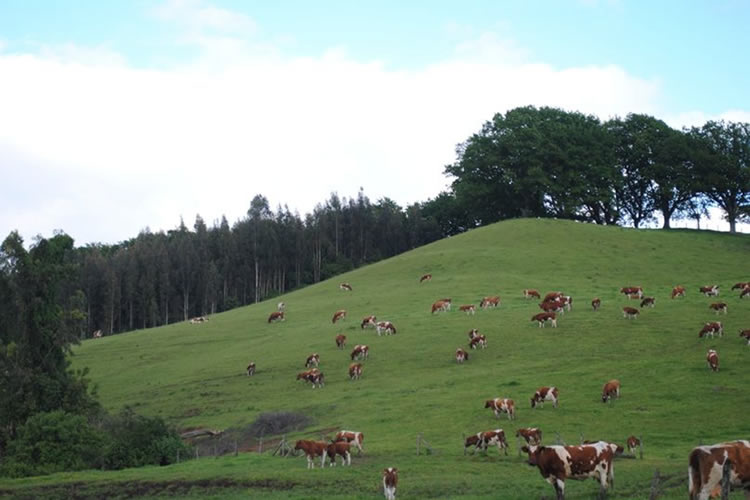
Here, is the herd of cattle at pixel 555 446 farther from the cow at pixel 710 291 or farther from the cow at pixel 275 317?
the cow at pixel 275 317

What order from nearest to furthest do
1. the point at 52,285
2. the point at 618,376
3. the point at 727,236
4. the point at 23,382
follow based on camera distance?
the point at 618,376 < the point at 23,382 < the point at 52,285 < the point at 727,236

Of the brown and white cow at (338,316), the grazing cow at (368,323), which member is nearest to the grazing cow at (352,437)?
the grazing cow at (368,323)

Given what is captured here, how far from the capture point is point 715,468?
16.2 metres

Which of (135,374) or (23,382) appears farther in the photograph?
(135,374)

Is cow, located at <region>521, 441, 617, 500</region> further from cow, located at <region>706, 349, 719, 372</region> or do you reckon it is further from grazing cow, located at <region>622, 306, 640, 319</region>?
grazing cow, located at <region>622, 306, 640, 319</region>

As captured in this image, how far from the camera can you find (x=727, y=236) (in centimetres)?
9506

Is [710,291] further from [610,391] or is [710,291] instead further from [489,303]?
[610,391]

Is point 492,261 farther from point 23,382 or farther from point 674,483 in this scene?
point 674,483

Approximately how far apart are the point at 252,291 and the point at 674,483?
3949 inches

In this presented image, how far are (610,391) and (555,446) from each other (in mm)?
15638

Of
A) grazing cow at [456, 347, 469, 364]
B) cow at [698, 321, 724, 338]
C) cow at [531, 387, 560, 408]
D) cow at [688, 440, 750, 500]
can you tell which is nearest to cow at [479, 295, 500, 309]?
grazing cow at [456, 347, 469, 364]

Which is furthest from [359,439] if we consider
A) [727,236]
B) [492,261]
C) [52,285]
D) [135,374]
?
[727,236]

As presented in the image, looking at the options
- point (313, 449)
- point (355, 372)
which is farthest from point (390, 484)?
point (355, 372)

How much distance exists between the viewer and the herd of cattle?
16359 mm
